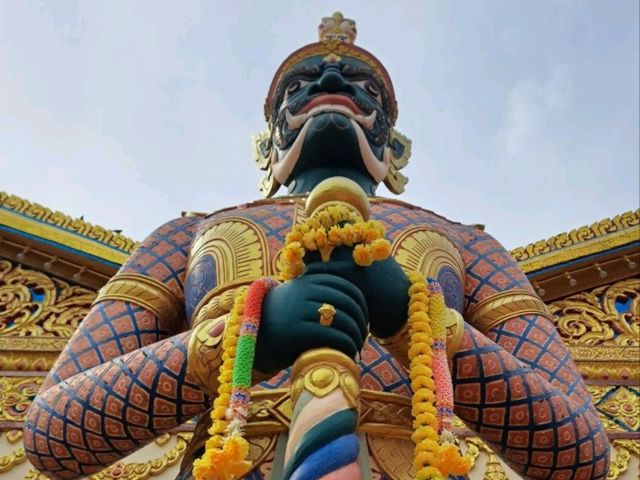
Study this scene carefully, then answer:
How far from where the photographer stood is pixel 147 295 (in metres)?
2.18

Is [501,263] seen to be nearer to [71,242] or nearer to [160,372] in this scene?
[160,372]

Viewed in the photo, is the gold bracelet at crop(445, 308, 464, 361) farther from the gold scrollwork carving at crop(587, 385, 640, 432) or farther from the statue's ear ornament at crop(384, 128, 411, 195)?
the gold scrollwork carving at crop(587, 385, 640, 432)

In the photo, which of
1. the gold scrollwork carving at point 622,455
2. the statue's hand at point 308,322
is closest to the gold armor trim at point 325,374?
the statue's hand at point 308,322

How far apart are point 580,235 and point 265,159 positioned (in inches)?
68.4

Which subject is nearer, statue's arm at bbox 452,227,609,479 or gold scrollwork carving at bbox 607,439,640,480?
statue's arm at bbox 452,227,609,479

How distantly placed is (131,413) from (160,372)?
121 mm

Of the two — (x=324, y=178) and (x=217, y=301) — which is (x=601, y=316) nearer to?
(x=324, y=178)

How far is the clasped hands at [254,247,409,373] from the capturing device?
1.46 meters

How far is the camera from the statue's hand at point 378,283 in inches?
59.8

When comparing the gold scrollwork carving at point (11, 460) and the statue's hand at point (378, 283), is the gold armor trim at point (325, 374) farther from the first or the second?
the gold scrollwork carving at point (11, 460)

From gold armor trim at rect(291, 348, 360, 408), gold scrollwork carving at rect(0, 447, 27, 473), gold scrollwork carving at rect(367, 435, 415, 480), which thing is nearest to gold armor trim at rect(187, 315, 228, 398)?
gold armor trim at rect(291, 348, 360, 408)

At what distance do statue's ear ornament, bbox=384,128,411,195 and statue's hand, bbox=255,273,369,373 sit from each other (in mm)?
1472

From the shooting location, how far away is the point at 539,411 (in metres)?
1.71

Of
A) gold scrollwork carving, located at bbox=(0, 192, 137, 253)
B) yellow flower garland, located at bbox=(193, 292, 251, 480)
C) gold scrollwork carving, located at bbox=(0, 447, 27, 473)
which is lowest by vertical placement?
yellow flower garland, located at bbox=(193, 292, 251, 480)
